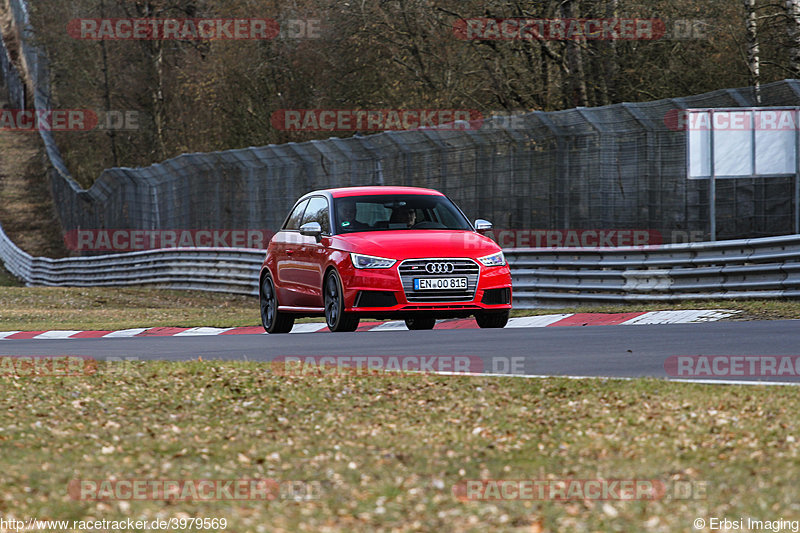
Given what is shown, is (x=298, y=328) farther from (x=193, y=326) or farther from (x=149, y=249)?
(x=149, y=249)

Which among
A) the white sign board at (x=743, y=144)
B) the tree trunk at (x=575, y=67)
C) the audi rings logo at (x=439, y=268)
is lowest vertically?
the audi rings logo at (x=439, y=268)

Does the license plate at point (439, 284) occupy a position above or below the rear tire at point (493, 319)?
above

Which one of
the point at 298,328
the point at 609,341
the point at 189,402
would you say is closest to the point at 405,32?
the point at 298,328

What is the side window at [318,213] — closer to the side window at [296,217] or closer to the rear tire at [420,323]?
the side window at [296,217]

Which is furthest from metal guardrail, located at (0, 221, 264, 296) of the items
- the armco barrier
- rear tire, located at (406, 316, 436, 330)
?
rear tire, located at (406, 316, 436, 330)

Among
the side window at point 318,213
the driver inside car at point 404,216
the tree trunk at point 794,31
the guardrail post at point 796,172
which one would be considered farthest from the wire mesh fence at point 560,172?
the side window at point 318,213

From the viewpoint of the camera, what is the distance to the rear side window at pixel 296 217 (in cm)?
1686

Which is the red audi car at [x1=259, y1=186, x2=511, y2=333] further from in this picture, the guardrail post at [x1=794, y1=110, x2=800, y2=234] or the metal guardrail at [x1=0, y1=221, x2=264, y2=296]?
the metal guardrail at [x1=0, y1=221, x2=264, y2=296]

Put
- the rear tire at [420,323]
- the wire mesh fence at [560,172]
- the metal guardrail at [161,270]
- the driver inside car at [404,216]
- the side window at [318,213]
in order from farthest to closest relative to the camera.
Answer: the metal guardrail at [161,270] → the wire mesh fence at [560,172] → the rear tire at [420,323] → the side window at [318,213] → the driver inside car at [404,216]

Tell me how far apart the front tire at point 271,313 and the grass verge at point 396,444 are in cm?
617

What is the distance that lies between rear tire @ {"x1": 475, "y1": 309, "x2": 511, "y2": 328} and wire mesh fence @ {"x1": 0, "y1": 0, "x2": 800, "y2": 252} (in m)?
4.47

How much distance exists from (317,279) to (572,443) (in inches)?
323

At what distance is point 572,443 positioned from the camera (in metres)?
7.43

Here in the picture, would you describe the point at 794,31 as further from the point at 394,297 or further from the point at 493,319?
the point at 394,297
